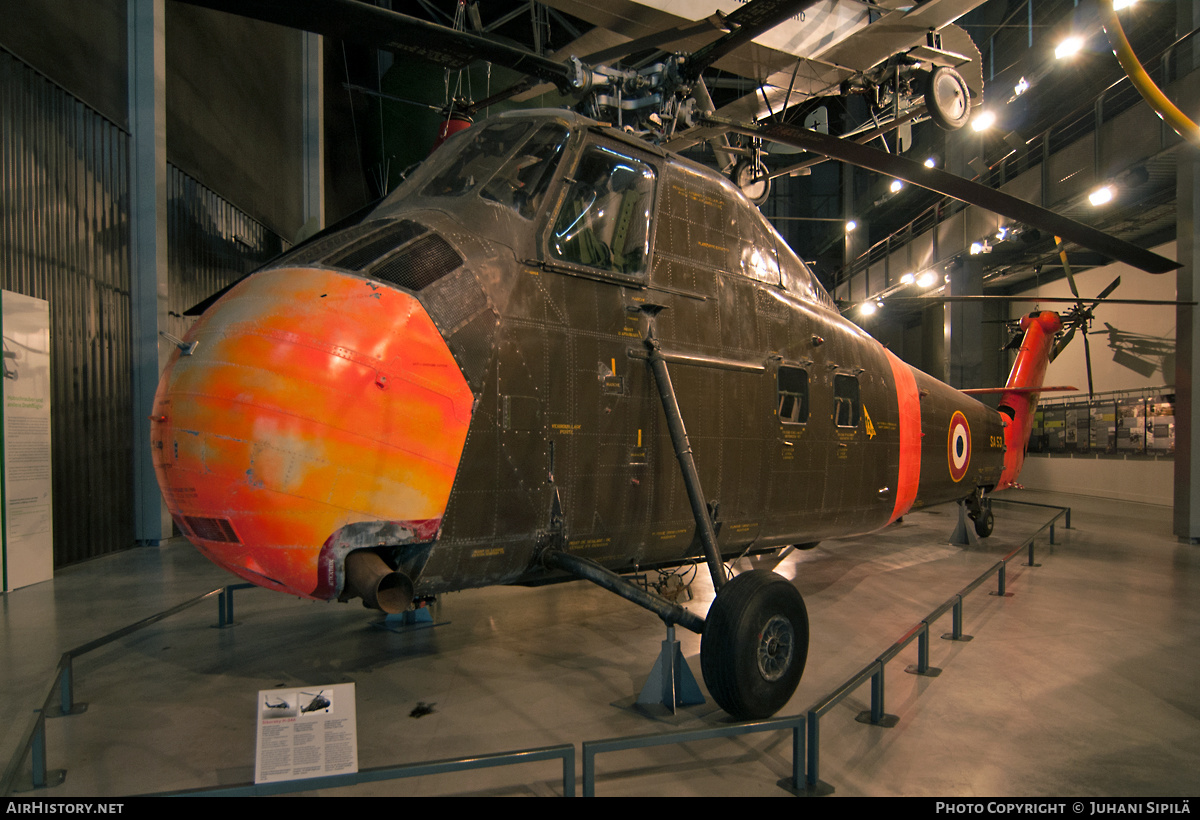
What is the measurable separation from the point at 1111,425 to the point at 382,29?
21705 mm

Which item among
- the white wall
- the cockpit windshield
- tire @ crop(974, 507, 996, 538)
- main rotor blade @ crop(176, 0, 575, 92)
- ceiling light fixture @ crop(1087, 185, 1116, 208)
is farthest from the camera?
the white wall

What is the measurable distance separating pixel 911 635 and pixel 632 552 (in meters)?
2.05

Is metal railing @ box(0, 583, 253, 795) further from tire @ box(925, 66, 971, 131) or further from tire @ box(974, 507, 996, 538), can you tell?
tire @ box(974, 507, 996, 538)

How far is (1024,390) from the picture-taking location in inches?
488

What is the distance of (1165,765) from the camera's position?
13.4ft

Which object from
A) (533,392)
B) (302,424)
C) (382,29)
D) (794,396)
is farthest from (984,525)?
(302,424)

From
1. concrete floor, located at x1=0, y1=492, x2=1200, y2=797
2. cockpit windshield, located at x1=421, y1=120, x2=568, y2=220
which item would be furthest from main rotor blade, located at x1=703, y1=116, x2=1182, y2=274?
concrete floor, located at x1=0, y1=492, x2=1200, y2=797

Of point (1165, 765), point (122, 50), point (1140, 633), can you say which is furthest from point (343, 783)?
point (122, 50)

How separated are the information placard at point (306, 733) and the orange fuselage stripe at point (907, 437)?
264 inches

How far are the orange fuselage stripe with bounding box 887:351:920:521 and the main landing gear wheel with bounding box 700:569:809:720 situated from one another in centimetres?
415

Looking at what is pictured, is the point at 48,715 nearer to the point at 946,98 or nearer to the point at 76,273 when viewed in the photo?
the point at 76,273

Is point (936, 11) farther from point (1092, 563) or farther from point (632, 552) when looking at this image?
point (632, 552)

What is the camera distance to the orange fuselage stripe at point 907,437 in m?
8.12

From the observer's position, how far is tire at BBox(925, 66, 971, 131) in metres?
9.51
